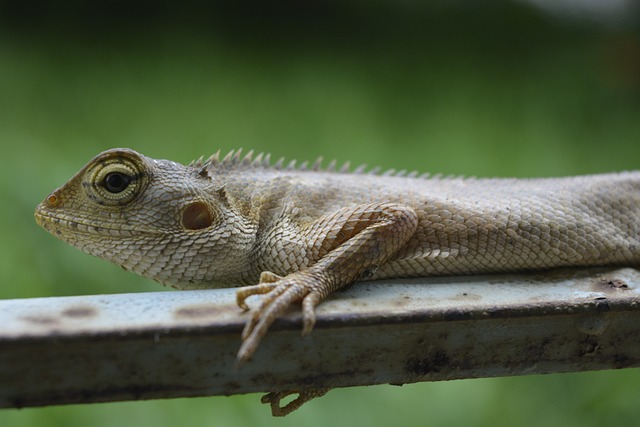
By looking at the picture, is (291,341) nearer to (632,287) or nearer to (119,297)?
(119,297)

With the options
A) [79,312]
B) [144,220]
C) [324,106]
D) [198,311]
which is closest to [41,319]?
[79,312]

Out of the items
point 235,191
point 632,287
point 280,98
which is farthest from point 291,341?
point 280,98

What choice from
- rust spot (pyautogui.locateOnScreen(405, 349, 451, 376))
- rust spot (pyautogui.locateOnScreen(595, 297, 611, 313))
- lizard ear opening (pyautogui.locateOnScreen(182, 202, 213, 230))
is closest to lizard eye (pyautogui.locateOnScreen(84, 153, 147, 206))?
lizard ear opening (pyautogui.locateOnScreen(182, 202, 213, 230))

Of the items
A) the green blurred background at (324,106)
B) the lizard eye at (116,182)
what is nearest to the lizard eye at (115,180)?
the lizard eye at (116,182)

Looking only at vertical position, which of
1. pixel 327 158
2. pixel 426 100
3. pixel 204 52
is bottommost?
pixel 327 158

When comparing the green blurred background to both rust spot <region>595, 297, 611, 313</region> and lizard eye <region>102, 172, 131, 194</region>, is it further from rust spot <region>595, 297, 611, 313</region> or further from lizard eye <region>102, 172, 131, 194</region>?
rust spot <region>595, 297, 611, 313</region>

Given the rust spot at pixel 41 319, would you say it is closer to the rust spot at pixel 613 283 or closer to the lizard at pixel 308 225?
the lizard at pixel 308 225
